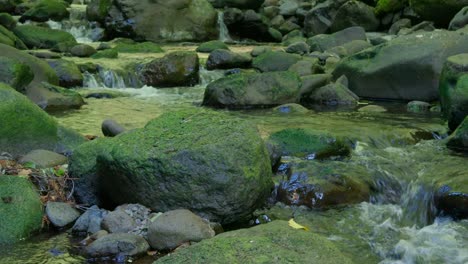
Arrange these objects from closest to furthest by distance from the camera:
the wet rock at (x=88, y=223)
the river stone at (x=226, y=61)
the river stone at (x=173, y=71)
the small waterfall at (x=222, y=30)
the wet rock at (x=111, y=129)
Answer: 1. the wet rock at (x=88, y=223)
2. the wet rock at (x=111, y=129)
3. the river stone at (x=173, y=71)
4. the river stone at (x=226, y=61)
5. the small waterfall at (x=222, y=30)

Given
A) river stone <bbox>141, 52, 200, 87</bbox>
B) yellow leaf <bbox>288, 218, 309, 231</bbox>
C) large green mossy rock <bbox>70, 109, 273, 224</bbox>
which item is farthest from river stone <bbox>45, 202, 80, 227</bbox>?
river stone <bbox>141, 52, 200, 87</bbox>

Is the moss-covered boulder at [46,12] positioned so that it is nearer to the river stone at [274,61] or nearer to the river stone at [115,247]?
the river stone at [274,61]

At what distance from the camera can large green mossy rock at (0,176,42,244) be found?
5.07m

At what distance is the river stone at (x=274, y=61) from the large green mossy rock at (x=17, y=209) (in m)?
9.23

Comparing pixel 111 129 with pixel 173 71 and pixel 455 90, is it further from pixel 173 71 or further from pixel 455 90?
pixel 173 71

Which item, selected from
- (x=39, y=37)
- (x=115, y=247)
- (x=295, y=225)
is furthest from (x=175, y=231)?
(x=39, y=37)

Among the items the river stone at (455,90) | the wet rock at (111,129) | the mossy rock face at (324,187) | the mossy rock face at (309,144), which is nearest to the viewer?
the mossy rock face at (324,187)

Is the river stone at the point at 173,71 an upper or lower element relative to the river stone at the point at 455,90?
lower

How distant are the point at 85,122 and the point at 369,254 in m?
5.59

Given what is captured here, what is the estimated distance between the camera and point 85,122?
30.9 feet

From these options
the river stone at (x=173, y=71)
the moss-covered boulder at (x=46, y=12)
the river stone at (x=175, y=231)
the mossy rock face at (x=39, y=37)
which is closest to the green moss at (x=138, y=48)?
the mossy rock face at (x=39, y=37)

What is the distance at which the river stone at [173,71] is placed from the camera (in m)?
13.3

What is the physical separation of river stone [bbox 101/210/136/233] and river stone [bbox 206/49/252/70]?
9.69 m

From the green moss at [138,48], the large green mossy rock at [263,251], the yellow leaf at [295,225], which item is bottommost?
the green moss at [138,48]
